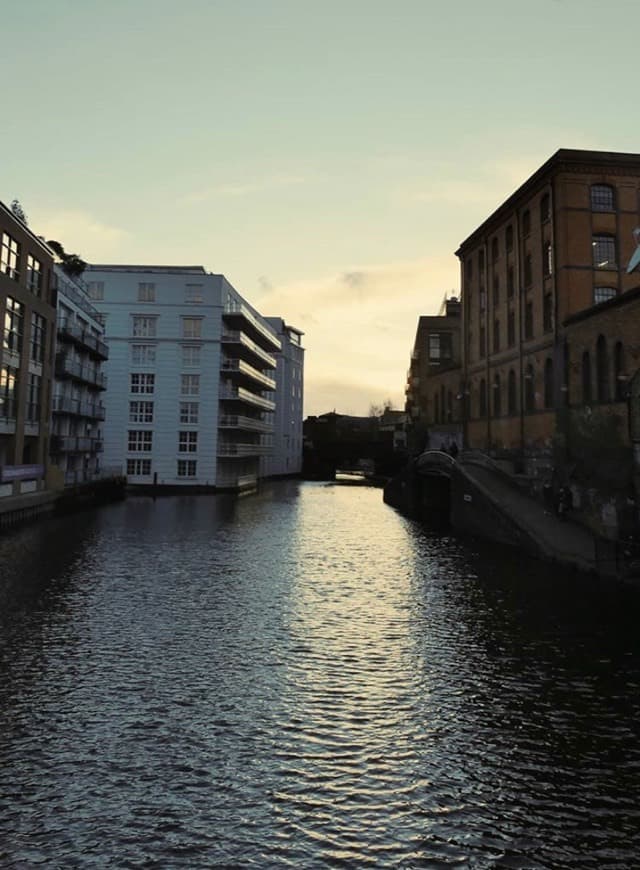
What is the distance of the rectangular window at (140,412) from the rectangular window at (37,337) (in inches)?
868

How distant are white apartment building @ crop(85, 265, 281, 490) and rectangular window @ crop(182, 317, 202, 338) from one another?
0.11m

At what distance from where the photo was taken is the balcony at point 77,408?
50.8m

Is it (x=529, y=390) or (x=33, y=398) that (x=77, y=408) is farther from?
(x=529, y=390)

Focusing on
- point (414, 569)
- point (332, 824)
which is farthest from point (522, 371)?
point (332, 824)

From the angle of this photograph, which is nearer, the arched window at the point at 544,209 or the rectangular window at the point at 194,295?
the arched window at the point at 544,209

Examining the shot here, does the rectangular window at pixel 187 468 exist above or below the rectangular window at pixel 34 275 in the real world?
below

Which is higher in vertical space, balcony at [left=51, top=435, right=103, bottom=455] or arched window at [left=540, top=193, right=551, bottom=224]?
arched window at [left=540, top=193, right=551, bottom=224]

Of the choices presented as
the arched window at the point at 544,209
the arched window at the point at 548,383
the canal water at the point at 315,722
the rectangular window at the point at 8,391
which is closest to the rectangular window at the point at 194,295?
the rectangular window at the point at 8,391

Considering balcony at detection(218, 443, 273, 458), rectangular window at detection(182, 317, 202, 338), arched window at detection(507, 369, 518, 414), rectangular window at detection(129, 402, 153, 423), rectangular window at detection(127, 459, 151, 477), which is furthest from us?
balcony at detection(218, 443, 273, 458)

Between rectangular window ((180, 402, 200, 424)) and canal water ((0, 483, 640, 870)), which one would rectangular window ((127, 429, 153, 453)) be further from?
canal water ((0, 483, 640, 870))

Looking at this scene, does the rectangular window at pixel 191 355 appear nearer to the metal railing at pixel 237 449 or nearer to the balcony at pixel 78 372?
the balcony at pixel 78 372

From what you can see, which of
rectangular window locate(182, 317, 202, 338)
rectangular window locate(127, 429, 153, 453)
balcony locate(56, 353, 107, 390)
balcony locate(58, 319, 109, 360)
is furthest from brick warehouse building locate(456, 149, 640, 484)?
rectangular window locate(127, 429, 153, 453)

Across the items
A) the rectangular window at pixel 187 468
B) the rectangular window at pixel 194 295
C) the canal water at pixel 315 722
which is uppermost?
the rectangular window at pixel 194 295

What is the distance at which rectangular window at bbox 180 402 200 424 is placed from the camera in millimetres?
67312
